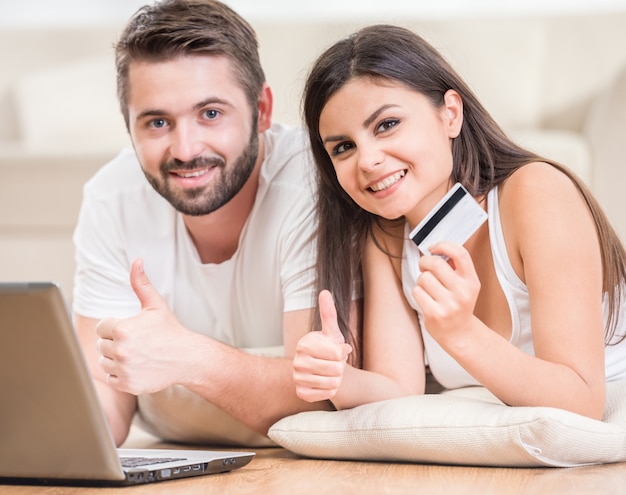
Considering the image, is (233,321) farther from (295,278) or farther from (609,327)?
(609,327)

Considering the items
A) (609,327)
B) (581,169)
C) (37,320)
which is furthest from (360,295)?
(581,169)

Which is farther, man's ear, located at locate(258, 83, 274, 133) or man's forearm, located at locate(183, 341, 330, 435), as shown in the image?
man's ear, located at locate(258, 83, 274, 133)

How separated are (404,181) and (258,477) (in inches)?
16.9

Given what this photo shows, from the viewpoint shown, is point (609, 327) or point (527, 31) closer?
A: point (609, 327)

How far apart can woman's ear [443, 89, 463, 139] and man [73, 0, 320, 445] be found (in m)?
0.27

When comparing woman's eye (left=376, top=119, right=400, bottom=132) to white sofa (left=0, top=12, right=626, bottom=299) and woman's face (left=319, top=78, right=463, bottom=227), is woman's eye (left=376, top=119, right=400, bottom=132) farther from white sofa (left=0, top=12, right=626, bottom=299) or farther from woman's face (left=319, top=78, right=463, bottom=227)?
white sofa (left=0, top=12, right=626, bottom=299)

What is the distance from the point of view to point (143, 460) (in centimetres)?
123

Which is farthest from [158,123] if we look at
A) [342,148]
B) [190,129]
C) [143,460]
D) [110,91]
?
[110,91]

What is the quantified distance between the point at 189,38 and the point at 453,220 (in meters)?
0.52

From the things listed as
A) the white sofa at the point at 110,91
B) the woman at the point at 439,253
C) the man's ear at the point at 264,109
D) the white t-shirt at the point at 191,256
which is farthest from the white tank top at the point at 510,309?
the white sofa at the point at 110,91

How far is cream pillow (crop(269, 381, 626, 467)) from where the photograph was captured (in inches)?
45.7

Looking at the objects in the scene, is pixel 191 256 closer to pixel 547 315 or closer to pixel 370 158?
pixel 370 158

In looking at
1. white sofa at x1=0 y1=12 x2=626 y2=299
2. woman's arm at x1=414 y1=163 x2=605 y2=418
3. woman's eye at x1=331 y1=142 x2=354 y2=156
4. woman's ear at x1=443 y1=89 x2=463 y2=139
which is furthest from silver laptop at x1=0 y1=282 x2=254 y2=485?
white sofa at x1=0 y1=12 x2=626 y2=299

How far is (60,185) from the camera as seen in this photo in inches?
102
